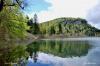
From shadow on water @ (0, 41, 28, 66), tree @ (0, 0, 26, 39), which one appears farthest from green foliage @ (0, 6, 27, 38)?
shadow on water @ (0, 41, 28, 66)

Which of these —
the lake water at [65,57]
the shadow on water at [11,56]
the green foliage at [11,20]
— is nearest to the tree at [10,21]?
the green foliage at [11,20]

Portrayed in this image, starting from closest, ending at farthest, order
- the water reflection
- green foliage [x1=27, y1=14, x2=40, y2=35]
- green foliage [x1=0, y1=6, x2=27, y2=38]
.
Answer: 1. the water reflection
2. green foliage [x1=0, y1=6, x2=27, y2=38]
3. green foliage [x1=27, y1=14, x2=40, y2=35]

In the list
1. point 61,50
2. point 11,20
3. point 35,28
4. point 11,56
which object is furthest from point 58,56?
point 35,28

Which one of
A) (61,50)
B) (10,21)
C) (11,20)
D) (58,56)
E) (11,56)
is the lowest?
(61,50)

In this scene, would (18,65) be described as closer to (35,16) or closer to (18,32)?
(18,32)

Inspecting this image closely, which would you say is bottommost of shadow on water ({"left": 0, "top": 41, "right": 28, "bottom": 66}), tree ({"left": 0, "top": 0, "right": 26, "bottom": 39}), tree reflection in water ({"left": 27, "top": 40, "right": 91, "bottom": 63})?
tree reflection in water ({"left": 27, "top": 40, "right": 91, "bottom": 63})

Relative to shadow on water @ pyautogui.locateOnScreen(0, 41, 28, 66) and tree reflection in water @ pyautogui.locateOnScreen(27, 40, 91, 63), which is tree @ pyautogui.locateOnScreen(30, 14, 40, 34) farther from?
shadow on water @ pyautogui.locateOnScreen(0, 41, 28, 66)

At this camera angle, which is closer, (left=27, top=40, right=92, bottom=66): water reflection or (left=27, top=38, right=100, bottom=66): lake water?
(left=27, top=38, right=100, bottom=66): lake water

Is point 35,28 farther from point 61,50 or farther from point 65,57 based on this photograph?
point 65,57

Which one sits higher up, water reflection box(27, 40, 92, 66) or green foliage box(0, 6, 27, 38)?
green foliage box(0, 6, 27, 38)

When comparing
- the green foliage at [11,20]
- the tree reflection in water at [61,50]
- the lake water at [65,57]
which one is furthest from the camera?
the green foliage at [11,20]

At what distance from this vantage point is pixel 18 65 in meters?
22.5

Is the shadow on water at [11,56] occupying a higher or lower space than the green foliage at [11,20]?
lower

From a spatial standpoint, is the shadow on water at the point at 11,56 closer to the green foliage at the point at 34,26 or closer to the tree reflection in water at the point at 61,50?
the tree reflection in water at the point at 61,50
